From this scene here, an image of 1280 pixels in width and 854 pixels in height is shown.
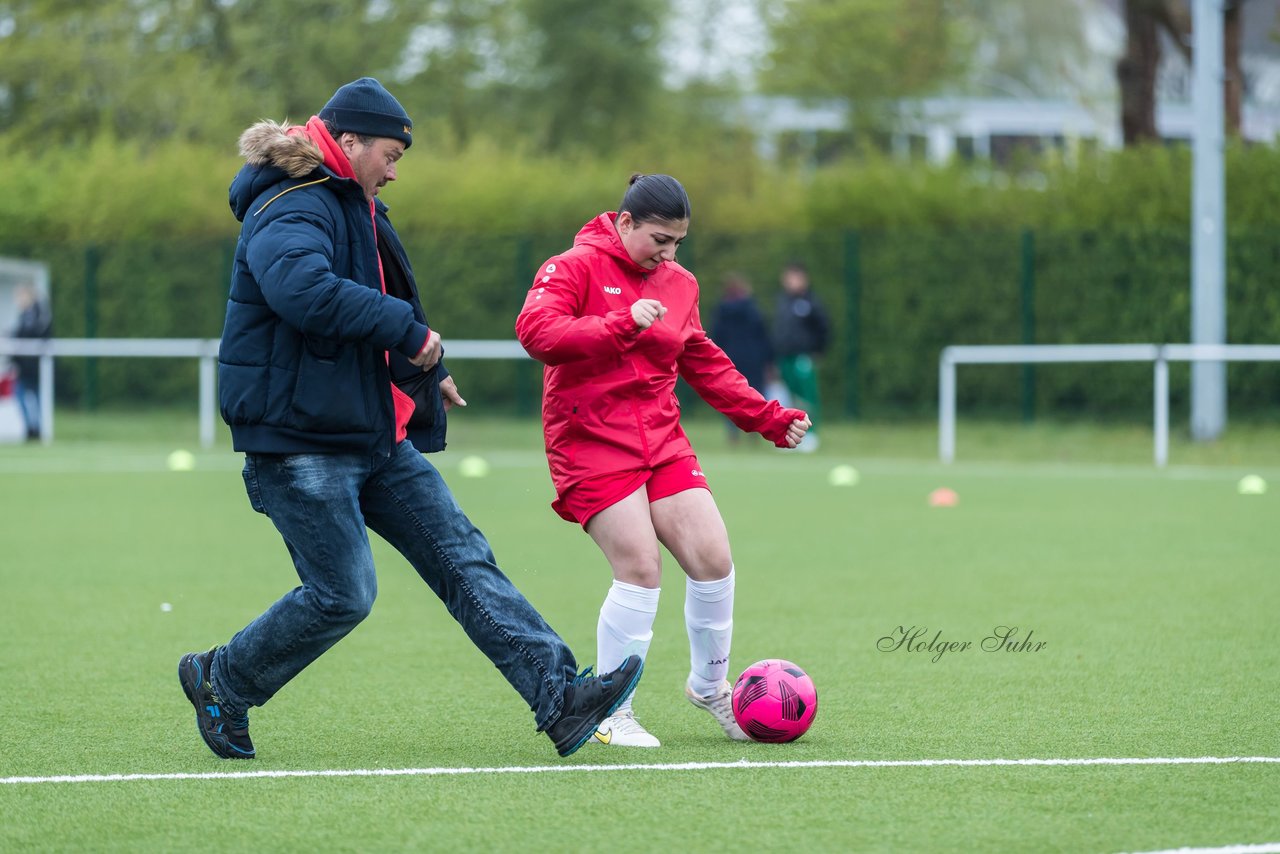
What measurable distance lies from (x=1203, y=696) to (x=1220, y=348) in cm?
1197

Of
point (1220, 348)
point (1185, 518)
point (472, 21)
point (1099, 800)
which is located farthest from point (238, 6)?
point (1099, 800)

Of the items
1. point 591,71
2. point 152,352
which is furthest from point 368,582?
point 591,71

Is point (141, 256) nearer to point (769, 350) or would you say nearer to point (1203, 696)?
point (769, 350)

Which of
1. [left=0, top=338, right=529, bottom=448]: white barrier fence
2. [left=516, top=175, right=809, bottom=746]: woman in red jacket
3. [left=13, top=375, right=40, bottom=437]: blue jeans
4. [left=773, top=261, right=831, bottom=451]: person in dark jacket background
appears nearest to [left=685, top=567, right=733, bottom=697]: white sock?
[left=516, top=175, right=809, bottom=746]: woman in red jacket

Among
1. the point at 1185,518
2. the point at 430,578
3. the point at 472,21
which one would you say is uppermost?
the point at 472,21

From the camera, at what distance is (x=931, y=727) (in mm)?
6230

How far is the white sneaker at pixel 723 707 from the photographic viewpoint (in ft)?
20.0

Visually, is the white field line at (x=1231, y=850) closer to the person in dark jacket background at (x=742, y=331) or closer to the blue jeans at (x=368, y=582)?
the blue jeans at (x=368, y=582)

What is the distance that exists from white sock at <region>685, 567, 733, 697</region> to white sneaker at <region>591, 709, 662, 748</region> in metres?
0.29

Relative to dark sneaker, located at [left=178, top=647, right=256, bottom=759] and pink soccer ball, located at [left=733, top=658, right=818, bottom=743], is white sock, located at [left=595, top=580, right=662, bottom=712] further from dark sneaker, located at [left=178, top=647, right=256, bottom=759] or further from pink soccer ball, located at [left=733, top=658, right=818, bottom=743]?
dark sneaker, located at [left=178, top=647, right=256, bottom=759]

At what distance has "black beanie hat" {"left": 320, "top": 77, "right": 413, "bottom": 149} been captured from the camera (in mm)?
5500

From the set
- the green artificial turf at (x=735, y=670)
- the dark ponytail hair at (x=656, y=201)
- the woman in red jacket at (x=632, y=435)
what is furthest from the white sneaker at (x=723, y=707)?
the dark ponytail hair at (x=656, y=201)

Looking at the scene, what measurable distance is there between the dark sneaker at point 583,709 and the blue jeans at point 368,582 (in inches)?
1.3

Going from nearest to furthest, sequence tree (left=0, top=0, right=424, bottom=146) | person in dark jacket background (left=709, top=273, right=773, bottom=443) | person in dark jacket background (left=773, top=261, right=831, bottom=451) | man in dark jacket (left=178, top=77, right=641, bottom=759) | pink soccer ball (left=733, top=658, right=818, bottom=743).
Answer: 1. man in dark jacket (left=178, top=77, right=641, bottom=759)
2. pink soccer ball (left=733, top=658, right=818, bottom=743)
3. person in dark jacket background (left=773, top=261, right=831, bottom=451)
4. person in dark jacket background (left=709, top=273, right=773, bottom=443)
5. tree (left=0, top=0, right=424, bottom=146)
